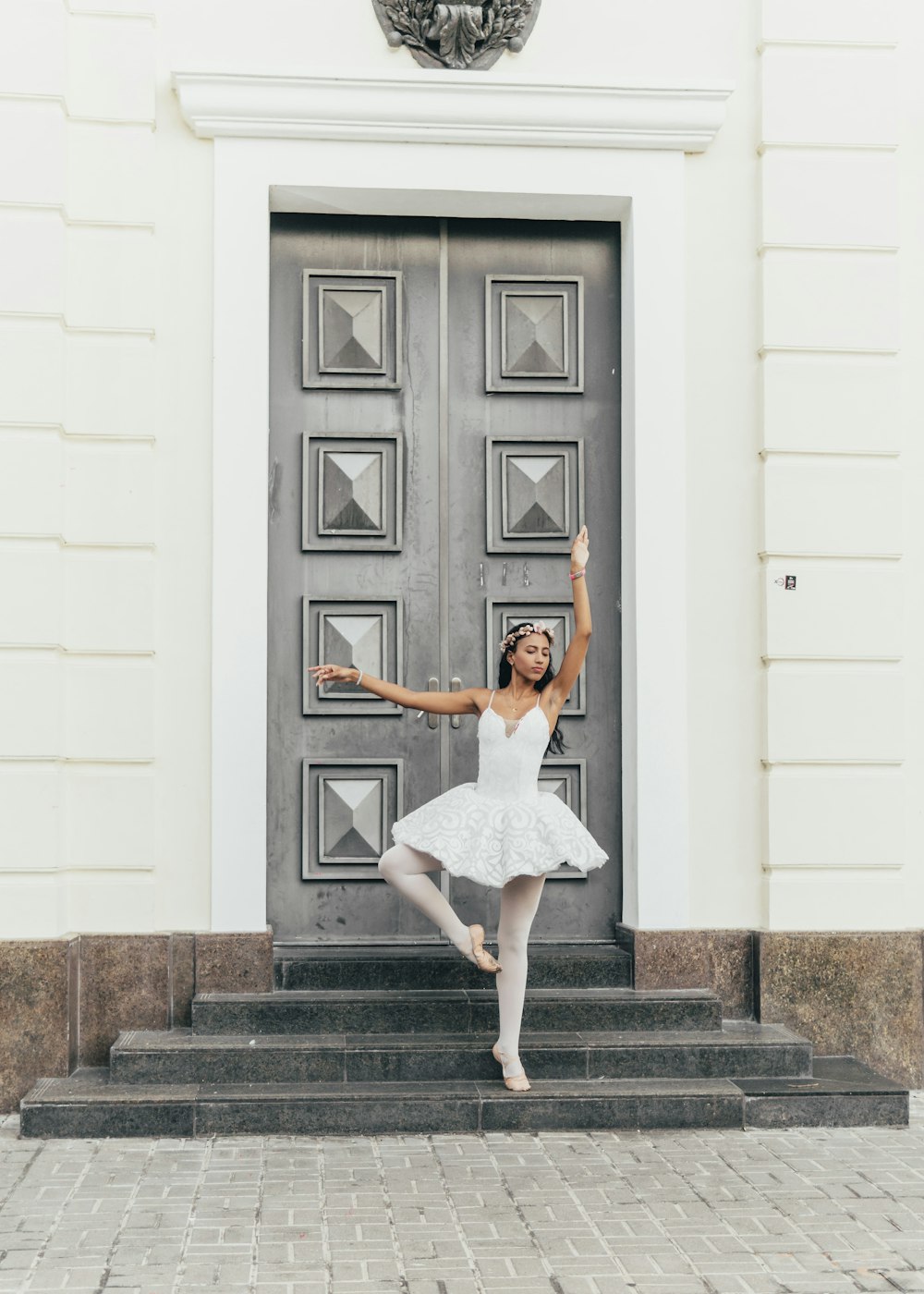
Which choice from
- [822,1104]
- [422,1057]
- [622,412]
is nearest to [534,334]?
[622,412]

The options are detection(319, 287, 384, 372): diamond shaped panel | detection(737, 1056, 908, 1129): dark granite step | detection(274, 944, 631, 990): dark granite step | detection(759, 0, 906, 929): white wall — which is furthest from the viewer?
detection(319, 287, 384, 372): diamond shaped panel

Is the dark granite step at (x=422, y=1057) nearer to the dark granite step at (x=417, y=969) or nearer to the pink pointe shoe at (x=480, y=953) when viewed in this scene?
the dark granite step at (x=417, y=969)

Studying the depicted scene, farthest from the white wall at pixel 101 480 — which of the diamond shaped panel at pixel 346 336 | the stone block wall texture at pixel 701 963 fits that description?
the stone block wall texture at pixel 701 963

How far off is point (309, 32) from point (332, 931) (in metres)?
→ 4.39

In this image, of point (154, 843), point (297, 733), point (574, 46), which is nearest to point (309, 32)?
point (574, 46)

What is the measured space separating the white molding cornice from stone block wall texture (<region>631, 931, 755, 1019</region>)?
3.89 m

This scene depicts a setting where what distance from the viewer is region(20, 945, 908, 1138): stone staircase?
6.11m

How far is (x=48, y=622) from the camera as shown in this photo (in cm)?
670

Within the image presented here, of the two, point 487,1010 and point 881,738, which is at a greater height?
point 881,738

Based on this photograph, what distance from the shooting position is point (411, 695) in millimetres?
6410

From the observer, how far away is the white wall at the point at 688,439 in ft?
22.4

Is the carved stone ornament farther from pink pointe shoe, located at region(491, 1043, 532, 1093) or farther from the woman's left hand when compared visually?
pink pointe shoe, located at region(491, 1043, 532, 1093)

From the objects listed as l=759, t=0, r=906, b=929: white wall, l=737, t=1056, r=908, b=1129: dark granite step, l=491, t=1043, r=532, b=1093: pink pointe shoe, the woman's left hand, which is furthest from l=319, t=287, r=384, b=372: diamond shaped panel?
l=737, t=1056, r=908, b=1129: dark granite step

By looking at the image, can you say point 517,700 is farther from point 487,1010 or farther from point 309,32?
point 309,32
